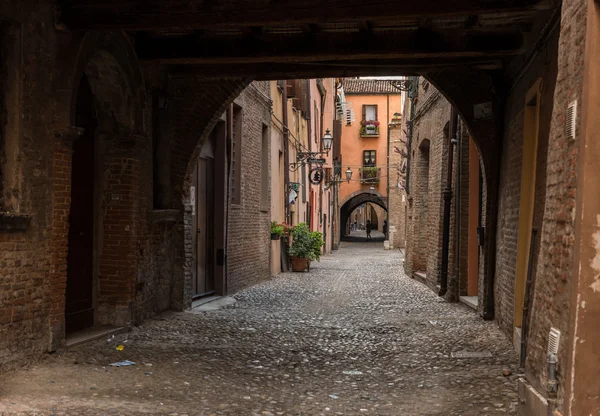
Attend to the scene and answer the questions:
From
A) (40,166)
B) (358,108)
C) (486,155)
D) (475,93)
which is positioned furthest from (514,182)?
(358,108)

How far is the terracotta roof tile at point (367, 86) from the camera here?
46312mm

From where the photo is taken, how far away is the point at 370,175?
1791 inches

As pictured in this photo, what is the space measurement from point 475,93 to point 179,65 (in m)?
4.28

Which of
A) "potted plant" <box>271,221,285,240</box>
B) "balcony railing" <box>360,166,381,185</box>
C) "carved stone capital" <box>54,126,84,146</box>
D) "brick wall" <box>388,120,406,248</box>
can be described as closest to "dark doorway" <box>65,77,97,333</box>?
"carved stone capital" <box>54,126,84,146</box>

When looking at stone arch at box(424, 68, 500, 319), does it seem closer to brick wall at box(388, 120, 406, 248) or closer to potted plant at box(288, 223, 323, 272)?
potted plant at box(288, 223, 323, 272)

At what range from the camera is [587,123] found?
3.81 metres

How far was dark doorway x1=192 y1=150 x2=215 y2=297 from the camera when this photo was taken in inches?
486

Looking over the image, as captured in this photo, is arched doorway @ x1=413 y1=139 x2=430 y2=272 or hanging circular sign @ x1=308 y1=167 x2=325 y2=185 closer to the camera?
arched doorway @ x1=413 y1=139 x2=430 y2=272

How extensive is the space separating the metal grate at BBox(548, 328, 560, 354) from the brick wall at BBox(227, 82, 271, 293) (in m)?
9.65

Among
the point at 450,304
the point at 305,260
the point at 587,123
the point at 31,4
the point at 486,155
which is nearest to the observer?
the point at 587,123

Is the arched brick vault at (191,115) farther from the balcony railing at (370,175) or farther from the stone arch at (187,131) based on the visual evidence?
the balcony railing at (370,175)

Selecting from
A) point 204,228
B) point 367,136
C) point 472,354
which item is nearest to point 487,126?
point 472,354

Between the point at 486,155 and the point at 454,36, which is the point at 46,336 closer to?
the point at 454,36

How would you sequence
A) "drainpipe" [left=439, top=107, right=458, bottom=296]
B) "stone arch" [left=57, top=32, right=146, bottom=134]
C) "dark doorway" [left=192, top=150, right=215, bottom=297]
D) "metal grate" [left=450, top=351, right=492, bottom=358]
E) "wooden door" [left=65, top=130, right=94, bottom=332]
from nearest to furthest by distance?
"stone arch" [left=57, top=32, right=146, bottom=134]
"metal grate" [left=450, top=351, right=492, bottom=358]
"wooden door" [left=65, top=130, right=94, bottom=332]
"dark doorway" [left=192, top=150, right=215, bottom=297]
"drainpipe" [left=439, top=107, right=458, bottom=296]
